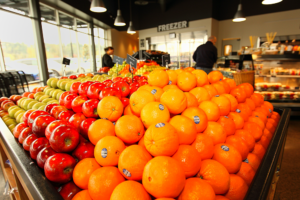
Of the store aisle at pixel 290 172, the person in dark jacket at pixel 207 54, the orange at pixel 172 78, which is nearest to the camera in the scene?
the orange at pixel 172 78

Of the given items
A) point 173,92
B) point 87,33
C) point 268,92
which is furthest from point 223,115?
point 87,33

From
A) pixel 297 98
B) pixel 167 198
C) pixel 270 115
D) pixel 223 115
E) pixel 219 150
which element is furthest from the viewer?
pixel 297 98

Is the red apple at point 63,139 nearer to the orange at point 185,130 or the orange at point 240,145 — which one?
the orange at point 185,130

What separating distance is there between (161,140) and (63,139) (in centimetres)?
57

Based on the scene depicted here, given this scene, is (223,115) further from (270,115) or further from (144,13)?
(144,13)

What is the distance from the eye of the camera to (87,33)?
963 cm

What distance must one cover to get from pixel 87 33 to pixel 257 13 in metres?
8.99

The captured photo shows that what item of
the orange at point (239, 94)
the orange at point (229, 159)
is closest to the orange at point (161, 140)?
the orange at point (229, 159)

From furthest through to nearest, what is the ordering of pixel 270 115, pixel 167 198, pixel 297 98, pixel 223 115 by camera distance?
pixel 297 98
pixel 270 115
pixel 223 115
pixel 167 198

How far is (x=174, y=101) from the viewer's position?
103 centimetres

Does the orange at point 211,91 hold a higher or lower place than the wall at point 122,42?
lower

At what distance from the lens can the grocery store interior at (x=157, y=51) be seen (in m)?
1.45

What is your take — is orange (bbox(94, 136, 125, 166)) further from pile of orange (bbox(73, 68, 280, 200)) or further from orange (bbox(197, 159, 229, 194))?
orange (bbox(197, 159, 229, 194))

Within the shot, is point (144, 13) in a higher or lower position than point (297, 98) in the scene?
higher
